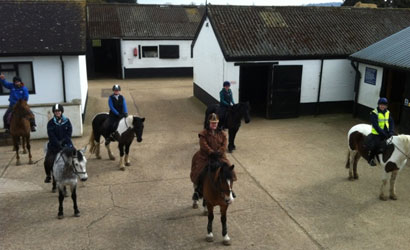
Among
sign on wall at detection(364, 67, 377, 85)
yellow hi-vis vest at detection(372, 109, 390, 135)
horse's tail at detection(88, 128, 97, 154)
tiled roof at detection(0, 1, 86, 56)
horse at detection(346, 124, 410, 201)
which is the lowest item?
horse's tail at detection(88, 128, 97, 154)

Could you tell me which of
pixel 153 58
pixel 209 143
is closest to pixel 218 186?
pixel 209 143

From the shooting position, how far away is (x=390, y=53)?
14.3 m

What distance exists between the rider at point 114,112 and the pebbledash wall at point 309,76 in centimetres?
579

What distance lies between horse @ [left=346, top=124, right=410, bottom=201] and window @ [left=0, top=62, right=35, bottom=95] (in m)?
12.0

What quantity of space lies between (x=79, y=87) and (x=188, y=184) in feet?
25.1

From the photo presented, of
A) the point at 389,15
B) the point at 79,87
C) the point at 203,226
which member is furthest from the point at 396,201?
the point at 389,15

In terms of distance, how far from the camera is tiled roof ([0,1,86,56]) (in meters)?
14.4

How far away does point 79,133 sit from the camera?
44.5 feet

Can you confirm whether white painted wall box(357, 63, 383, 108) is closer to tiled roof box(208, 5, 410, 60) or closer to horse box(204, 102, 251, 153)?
tiled roof box(208, 5, 410, 60)

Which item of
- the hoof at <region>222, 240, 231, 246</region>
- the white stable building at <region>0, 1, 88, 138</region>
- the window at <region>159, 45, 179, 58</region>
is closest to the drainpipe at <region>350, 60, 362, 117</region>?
the white stable building at <region>0, 1, 88, 138</region>

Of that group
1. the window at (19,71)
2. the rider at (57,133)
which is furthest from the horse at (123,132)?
the window at (19,71)

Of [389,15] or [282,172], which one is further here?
[389,15]

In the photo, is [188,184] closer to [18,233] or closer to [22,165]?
[18,233]

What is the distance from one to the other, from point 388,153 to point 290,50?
320 inches
